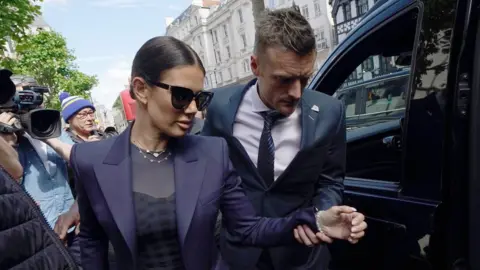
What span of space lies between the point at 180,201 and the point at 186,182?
7 centimetres

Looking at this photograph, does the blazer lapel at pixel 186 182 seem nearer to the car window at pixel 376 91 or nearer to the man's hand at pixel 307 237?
the man's hand at pixel 307 237

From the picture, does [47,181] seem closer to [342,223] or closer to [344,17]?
[342,223]

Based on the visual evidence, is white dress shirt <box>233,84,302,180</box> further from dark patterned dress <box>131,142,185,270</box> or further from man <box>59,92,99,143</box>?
man <box>59,92,99,143</box>

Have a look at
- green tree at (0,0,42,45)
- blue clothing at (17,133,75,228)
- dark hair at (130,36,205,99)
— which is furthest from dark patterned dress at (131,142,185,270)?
green tree at (0,0,42,45)

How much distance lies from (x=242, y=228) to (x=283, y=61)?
0.76 m

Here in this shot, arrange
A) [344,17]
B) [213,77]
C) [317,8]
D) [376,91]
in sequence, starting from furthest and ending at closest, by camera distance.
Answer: [213,77], [317,8], [344,17], [376,91]

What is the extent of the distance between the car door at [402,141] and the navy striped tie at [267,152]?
53 cm

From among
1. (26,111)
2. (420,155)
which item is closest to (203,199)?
(420,155)

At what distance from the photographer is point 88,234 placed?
1.46 m

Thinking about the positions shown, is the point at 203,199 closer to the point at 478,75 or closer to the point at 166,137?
the point at 166,137

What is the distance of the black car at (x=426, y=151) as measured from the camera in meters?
1.24

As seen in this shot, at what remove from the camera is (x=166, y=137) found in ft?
4.87

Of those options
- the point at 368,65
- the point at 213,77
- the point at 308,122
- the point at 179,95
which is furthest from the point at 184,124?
the point at 213,77

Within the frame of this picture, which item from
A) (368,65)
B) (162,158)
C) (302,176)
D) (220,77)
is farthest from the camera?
(220,77)
